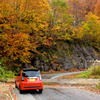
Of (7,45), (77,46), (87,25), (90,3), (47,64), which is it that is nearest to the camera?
(7,45)

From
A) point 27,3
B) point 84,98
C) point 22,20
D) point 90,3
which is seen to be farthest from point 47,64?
point 90,3

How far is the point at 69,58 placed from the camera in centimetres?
3212

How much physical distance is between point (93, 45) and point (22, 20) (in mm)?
27430

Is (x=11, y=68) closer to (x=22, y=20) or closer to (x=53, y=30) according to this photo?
(x=22, y=20)

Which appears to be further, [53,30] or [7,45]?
[53,30]

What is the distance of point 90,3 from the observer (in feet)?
224

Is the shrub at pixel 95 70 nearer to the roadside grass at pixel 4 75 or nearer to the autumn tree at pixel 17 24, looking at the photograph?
the autumn tree at pixel 17 24

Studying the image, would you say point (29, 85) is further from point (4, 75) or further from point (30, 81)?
point (4, 75)

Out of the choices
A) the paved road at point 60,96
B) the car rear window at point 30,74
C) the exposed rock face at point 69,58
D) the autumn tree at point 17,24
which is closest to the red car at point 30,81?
the car rear window at point 30,74

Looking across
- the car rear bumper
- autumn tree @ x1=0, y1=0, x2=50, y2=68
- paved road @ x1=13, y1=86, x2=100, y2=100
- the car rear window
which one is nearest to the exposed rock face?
autumn tree @ x1=0, y1=0, x2=50, y2=68

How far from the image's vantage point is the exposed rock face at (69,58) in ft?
87.9

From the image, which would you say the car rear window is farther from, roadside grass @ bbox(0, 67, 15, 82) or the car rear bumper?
roadside grass @ bbox(0, 67, 15, 82)

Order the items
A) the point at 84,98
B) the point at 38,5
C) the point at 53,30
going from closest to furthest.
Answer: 1. the point at 84,98
2. the point at 38,5
3. the point at 53,30

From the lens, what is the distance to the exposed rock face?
26797 mm
